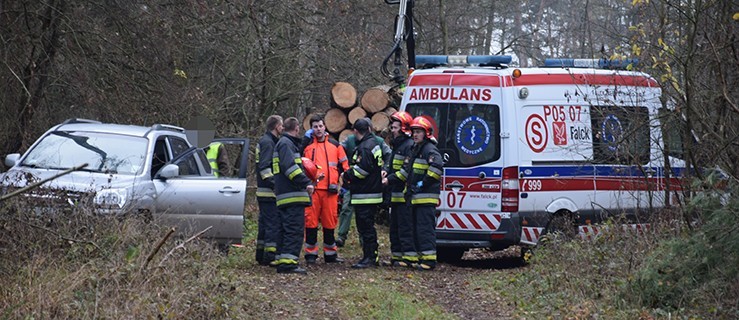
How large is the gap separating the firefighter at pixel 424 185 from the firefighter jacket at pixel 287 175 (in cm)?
167

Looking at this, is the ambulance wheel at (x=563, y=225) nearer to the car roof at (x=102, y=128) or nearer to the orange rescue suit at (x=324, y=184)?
the orange rescue suit at (x=324, y=184)

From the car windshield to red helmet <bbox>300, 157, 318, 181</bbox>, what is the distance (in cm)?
196

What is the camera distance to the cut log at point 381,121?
61.9ft

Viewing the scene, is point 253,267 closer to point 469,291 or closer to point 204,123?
point 469,291

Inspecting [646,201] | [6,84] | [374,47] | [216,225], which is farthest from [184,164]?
[374,47]

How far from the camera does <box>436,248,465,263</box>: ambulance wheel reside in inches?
598

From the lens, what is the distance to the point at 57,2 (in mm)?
15148

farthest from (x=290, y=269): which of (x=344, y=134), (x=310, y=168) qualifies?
(x=344, y=134)

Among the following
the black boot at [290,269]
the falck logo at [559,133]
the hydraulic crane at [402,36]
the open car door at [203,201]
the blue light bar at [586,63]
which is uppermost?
the hydraulic crane at [402,36]

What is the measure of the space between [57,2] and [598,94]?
A: 25.8 ft

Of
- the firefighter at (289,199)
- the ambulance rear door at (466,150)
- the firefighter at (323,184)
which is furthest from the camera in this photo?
the ambulance rear door at (466,150)

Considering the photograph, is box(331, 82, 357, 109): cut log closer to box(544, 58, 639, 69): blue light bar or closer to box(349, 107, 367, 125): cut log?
box(349, 107, 367, 125): cut log

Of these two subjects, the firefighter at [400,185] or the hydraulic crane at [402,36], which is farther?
the hydraulic crane at [402,36]

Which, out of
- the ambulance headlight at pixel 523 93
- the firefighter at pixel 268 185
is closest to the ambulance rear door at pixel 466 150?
the ambulance headlight at pixel 523 93
